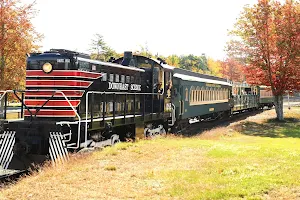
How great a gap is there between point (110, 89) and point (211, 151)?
4.19m

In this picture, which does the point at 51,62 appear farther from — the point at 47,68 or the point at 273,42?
the point at 273,42

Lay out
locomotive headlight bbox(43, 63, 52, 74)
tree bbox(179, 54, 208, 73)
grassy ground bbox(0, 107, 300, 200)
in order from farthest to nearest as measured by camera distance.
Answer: tree bbox(179, 54, 208, 73)
locomotive headlight bbox(43, 63, 52, 74)
grassy ground bbox(0, 107, 300, 200)

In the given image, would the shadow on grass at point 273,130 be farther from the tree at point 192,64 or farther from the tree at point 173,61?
the tree at point 192,64

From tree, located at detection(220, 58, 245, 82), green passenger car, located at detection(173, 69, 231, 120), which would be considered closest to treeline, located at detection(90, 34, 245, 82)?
tree, located at detection(220, 58, 245, 82)

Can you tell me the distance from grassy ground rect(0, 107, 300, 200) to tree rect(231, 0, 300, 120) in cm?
1603

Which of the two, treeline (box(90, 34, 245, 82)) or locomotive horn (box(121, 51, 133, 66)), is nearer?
locomotive horn (box(121, 51, 133, 66))

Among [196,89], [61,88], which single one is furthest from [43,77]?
[196,89]

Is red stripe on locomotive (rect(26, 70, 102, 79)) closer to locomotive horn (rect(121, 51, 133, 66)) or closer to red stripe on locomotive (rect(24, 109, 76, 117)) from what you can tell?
red stripe on locomotive (rect(24, 109, 76, 117))

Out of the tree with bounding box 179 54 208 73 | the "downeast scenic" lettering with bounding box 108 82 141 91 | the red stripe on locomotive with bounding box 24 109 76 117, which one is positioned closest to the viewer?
the red stripe on locomotive with bounding box 24 109 76 117

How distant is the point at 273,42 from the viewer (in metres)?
25.3

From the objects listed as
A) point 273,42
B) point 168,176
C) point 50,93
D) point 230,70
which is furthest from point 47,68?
point 230,70

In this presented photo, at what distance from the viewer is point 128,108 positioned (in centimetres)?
1354

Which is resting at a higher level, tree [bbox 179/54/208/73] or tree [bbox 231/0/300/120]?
tree [bbox 179/54/208/73]

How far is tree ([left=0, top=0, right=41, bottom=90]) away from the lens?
16.2 meters
